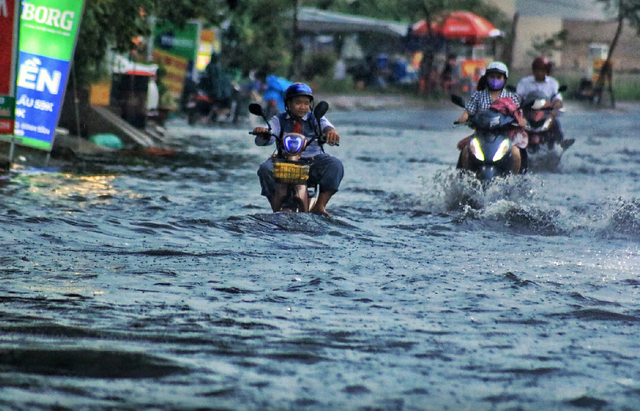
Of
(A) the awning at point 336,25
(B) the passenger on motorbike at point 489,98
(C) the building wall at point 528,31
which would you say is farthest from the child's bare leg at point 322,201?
(C) the building wall at point 528,31

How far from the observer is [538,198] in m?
13.7

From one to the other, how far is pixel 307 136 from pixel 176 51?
2011 centimetres

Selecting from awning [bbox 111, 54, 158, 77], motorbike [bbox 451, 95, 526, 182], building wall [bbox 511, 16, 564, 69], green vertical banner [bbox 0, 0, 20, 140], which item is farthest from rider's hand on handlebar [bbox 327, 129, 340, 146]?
building wall [bbox 511, 16, 564, 69]

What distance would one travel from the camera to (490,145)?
41.8 feet

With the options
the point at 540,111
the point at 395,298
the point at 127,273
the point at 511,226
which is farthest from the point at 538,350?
the point at 540,111

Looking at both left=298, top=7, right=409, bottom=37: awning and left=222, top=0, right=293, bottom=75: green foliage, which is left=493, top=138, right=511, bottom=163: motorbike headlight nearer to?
left=222, top=0, right=293, bottom=75: green foliage

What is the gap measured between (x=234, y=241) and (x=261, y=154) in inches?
438

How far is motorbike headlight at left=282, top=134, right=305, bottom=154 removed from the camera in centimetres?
1015

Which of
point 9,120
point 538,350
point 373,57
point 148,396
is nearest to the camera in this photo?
point 148,396

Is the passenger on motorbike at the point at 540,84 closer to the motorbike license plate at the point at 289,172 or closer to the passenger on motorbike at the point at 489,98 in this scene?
the passenger on motorbike at the point at 489,98

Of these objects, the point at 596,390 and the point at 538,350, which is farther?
the point at 538,350

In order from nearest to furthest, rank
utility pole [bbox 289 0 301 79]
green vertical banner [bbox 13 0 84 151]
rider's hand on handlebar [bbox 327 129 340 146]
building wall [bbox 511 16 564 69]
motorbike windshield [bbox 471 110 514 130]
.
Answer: rider's hand on handlebar [bbox 327 129 340 146]
motorbike windshield [bbox 471 110 514 130]
green vertical banner [bbox 13 0 84 151]
utility pole [bbox 289 0 301 79]
building wall [bbox 511 16 564 69]

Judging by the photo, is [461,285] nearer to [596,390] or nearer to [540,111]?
[596,390]

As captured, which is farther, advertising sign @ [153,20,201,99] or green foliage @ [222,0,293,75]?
green foliage @ [222,0,293,75]
